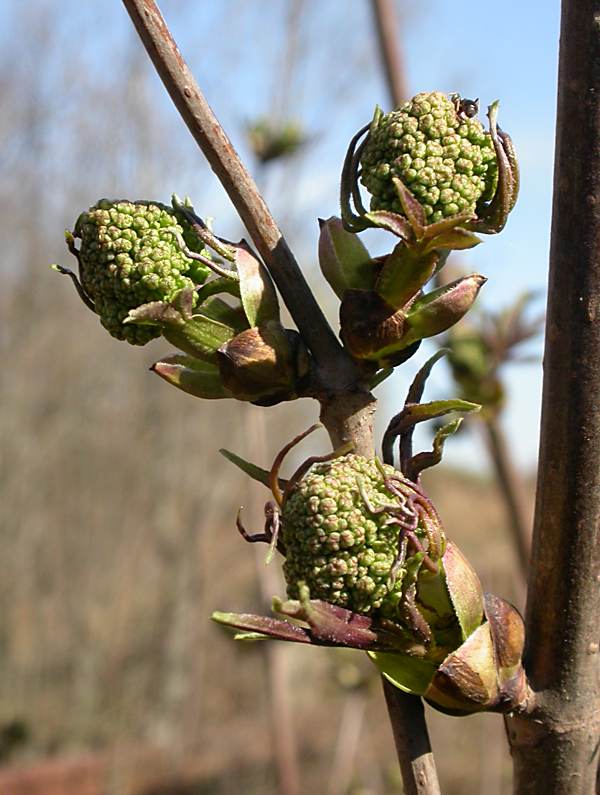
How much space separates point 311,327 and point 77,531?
325 inches

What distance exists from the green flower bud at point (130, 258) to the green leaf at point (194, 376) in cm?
3

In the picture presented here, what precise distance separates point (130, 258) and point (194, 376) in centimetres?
10

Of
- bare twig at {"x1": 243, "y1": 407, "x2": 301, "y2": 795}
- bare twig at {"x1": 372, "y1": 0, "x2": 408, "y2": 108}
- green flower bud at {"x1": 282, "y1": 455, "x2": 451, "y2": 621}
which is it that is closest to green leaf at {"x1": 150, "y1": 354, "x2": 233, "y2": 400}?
green flower bud at {"x1": 282, "y1": 455, "x2": 451, "y2": 621}

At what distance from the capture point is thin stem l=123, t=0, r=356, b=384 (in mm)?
598

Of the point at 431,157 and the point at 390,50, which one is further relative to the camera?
the point at 390,50

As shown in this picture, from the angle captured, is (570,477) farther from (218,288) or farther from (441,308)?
(218,288)

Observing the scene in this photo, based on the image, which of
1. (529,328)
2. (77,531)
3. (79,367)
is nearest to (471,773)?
(77,531)

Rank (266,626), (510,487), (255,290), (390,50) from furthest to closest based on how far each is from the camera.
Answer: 1. (510,487)
2. (390,50)
3. (255,290)
4. (266,626)

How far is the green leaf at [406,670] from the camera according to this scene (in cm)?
64

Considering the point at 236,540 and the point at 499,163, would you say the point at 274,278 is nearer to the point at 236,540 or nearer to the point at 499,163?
the point at 499,163

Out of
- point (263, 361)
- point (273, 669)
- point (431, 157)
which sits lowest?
point (273, 669)

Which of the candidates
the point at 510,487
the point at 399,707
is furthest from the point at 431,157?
the point at 510,487

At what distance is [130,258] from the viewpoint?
65 cm

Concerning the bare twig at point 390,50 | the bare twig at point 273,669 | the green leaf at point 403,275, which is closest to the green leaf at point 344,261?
the green leaf at point 403,275
